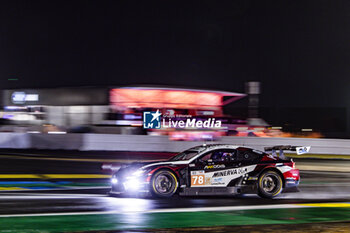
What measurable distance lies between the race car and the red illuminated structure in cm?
3655

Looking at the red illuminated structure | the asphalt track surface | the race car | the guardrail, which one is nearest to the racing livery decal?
the race car

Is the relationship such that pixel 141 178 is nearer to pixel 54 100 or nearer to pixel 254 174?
pixel 254 174

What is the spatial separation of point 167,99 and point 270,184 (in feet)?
142

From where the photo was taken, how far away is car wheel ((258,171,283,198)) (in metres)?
11.4

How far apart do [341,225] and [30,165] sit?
14.6m

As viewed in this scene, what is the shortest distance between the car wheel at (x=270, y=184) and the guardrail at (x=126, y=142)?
17153 millimetres

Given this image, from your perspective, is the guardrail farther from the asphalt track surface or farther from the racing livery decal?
the racing livery decal

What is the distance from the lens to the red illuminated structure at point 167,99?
5147cm

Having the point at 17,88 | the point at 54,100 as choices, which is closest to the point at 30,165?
the point at 54,100

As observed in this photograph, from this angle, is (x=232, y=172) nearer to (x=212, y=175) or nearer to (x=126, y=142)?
(x=212, y=175)

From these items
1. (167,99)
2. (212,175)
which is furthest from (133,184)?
(167,99)

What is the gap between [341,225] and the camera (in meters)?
8.05

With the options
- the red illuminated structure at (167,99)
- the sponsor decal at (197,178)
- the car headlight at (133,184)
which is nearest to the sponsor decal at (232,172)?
the sponsor decal at (197,178)

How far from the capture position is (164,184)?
10.9m
